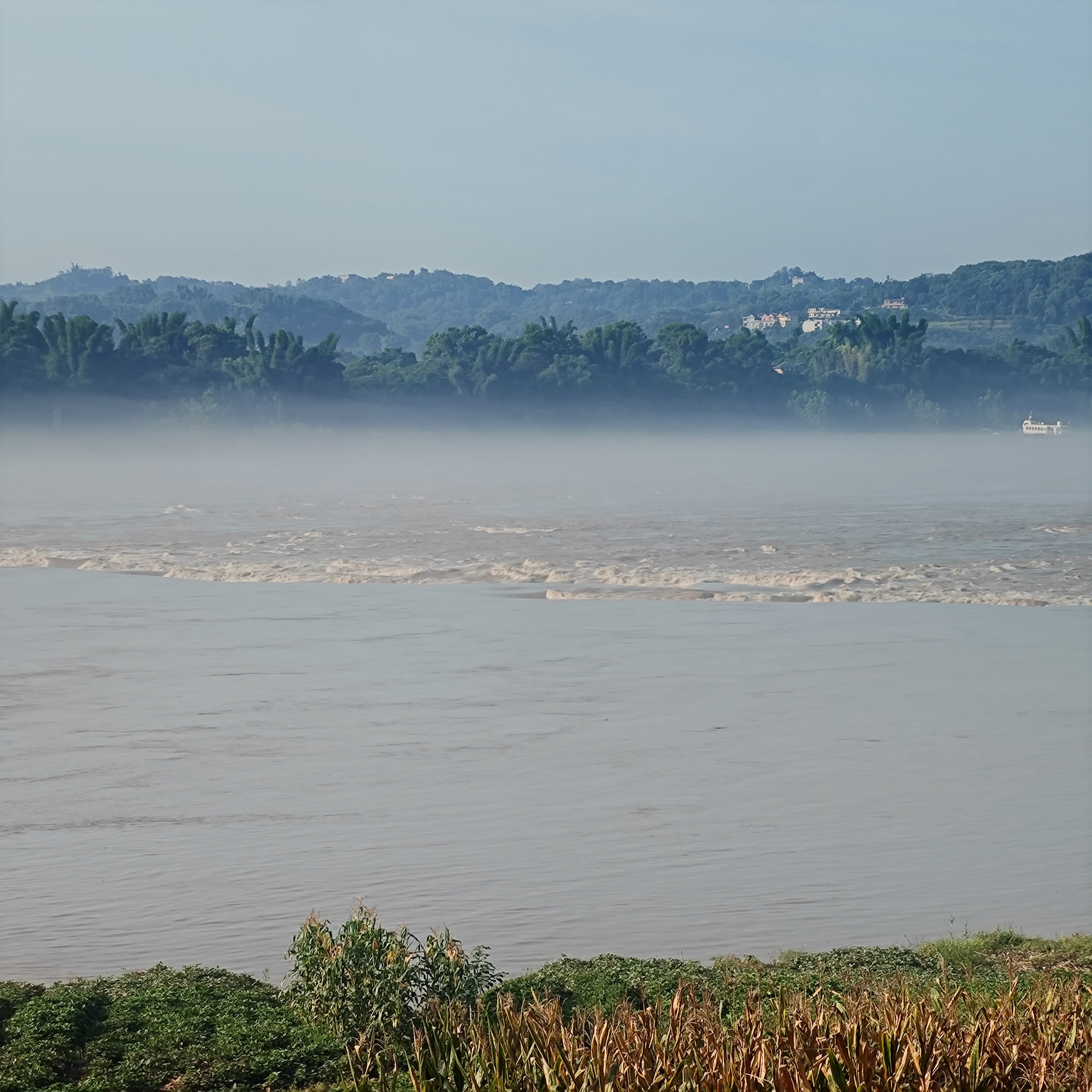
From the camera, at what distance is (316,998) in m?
6.82

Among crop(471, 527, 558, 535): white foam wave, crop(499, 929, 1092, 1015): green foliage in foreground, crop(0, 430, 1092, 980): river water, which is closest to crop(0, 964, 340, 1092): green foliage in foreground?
crop(0, 430, 1092, 980): river water

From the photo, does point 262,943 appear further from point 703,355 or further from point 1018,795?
point 703,355

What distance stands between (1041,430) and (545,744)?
128 metres

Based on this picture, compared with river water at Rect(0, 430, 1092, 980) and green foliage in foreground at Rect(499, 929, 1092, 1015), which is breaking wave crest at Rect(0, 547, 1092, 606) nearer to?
river water at Rect(0, 430, 1092, 980)

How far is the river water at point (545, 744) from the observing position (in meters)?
9.12

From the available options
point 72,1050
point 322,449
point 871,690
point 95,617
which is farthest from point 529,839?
point 322,449

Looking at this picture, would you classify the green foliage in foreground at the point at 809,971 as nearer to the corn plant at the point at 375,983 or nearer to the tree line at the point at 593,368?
the corn plant at the point at 375,983

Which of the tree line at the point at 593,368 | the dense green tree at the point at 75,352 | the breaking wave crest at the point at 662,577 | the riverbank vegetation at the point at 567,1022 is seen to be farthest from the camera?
the tree line at the point at 593,368

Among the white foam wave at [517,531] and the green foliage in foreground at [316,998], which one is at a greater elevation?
the green foliage in foreground at [316,998]

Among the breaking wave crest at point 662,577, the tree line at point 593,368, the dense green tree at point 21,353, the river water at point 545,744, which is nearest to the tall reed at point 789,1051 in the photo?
the river water at point 545,744

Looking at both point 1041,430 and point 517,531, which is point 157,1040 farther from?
point 1041,430

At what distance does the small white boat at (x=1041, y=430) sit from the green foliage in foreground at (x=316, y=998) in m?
133

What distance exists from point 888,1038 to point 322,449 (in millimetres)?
105523

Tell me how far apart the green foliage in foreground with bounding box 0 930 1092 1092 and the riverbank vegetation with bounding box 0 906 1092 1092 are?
0.4 inches
